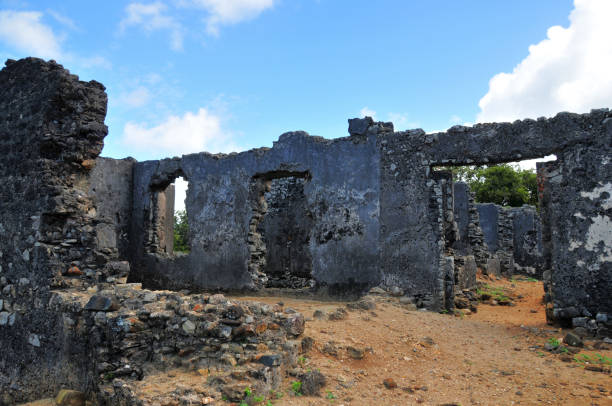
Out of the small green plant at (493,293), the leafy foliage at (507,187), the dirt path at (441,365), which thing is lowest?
the small green plant at (493,293)

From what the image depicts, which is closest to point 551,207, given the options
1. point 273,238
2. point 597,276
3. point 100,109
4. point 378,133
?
point 597,276

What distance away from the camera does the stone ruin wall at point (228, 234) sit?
457 centimetres

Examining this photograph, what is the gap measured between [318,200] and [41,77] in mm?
5139

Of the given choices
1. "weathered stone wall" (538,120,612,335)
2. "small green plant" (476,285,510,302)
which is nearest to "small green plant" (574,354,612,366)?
"weathered stone wall" (538,120,612,335)

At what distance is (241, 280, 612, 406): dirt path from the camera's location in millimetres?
4066

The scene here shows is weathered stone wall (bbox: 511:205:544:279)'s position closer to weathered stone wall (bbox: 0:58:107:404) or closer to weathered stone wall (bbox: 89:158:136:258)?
weathered stone wall (bbox: 89:158:136:258)

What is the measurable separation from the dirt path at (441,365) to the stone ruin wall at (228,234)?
1.91ft

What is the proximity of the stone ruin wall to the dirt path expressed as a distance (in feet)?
1.91

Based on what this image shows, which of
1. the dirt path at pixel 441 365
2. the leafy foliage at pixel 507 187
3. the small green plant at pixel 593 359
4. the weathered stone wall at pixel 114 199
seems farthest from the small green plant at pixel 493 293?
the leafy foliage at pixel 507 187

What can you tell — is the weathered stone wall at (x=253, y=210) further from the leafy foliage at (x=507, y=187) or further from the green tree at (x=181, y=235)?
the leafy foliage at (x=507, y=187)

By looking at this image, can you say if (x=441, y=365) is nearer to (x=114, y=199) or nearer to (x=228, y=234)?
(x=228, y=234)

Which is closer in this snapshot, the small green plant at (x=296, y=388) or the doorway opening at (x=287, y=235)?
the small green plant at (x=296, y=388)

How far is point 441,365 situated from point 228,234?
618 centimetres

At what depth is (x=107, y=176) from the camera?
37.3ft
